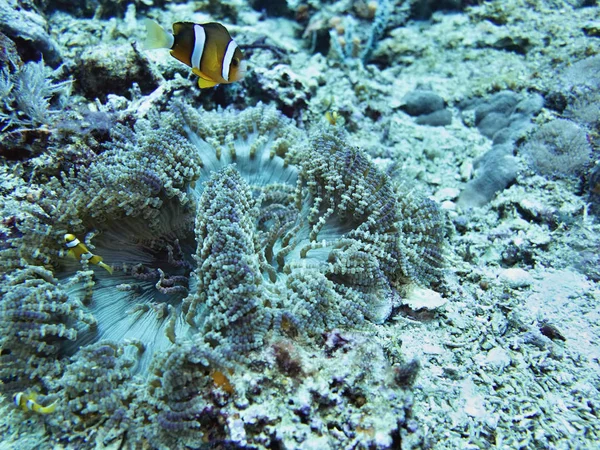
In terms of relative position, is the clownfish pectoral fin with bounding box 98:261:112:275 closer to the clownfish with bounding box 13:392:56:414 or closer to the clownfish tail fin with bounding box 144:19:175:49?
the clownfish with bounding box 13:392:56:414

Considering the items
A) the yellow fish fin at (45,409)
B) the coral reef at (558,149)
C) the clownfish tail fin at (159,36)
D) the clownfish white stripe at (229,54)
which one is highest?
the clownfish tail fin at (159,36)

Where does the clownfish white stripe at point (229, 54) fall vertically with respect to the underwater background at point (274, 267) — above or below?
above

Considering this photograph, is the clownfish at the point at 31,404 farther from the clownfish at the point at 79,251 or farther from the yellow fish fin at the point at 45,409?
the clownfish at the point at 79,251

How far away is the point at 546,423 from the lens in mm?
2281

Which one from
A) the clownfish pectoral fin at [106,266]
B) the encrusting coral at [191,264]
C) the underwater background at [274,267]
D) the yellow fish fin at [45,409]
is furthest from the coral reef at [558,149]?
the yellow fish fin at [45,409]

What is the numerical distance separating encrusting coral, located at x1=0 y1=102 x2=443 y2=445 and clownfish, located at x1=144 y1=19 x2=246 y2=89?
1.98ft

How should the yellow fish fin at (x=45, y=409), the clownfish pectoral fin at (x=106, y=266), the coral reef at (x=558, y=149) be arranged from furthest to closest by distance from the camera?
1. the coral reef at (x=558, y=149)
2. the clownfish pectoral fin at (x=106, y=266)
3. the yellow fish fin at (x=45, y=409)

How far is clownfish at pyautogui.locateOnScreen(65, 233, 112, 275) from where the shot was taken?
8.37 ft

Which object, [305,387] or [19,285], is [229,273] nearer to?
[305,387]

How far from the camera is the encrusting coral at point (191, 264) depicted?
208 centimetres

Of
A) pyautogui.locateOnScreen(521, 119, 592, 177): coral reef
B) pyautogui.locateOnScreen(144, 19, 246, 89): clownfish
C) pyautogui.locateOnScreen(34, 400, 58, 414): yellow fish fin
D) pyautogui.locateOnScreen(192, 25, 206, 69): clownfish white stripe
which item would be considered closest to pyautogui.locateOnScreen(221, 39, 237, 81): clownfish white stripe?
pyautogui.locateOnScreen(144, 19, 246, 89): clownfish

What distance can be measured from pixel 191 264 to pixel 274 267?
2.23 feet

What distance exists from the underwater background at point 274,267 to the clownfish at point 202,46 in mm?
61

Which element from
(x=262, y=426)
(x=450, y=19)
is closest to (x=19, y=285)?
(x=262, y=426)
